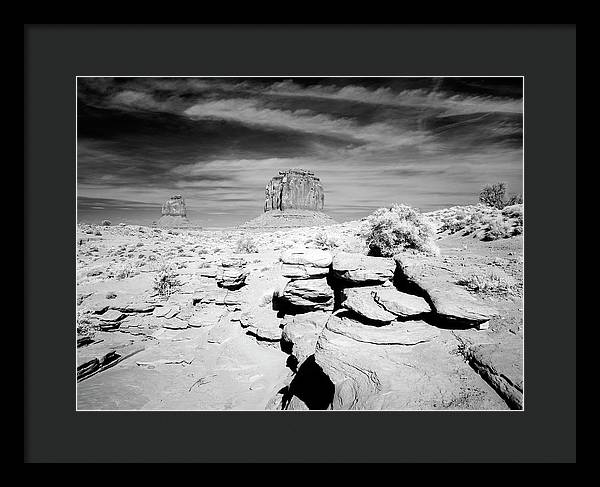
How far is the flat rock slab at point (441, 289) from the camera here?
2908mm

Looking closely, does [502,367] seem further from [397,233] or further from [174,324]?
[174,324]

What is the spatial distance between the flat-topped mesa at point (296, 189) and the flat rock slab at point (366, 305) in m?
1.55

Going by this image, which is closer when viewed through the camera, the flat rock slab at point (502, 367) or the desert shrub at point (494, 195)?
the flat rock slab at point (502, 367)

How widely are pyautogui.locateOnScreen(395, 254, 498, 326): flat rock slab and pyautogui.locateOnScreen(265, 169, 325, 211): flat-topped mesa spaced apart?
1.70 meters

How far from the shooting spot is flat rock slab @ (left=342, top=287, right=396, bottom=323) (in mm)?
3148

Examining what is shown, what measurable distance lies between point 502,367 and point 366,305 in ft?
4.70

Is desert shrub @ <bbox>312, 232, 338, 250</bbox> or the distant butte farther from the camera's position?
desert shrub @ <bbox>312, 232, 338, 250</bbox>

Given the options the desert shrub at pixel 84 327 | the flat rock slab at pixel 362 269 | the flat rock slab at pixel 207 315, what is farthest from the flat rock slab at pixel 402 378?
the desert shrub at pixel 84 327

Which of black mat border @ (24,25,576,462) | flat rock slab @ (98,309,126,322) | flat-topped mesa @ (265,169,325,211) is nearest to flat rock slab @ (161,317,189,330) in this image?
flat rock slab @ (98,309,126,322)

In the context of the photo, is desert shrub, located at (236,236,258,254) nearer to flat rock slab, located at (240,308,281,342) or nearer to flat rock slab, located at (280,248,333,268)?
flat rock slab, located at (280,248,333,268)
